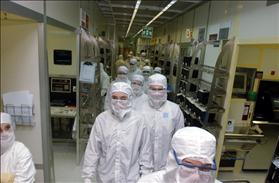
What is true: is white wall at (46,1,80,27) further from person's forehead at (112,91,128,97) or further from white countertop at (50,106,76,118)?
white countertop at (50,106,76,118)

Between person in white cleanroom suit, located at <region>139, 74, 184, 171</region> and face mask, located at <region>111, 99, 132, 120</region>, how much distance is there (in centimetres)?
56

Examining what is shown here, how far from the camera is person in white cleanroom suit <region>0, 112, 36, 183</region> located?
1.01m

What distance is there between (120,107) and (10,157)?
1030 mm

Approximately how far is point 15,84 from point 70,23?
1.54 m

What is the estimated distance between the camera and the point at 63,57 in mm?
2902

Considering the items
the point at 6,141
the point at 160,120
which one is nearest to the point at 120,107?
the point at 160,120

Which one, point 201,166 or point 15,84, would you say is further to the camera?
point 15,84

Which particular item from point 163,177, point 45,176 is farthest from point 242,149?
point 45,176

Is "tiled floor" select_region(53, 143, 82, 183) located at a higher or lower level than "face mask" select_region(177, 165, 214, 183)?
lower

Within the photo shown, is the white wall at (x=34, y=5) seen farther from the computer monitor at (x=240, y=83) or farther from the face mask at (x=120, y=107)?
the computer monitor at (x=240, y=83)

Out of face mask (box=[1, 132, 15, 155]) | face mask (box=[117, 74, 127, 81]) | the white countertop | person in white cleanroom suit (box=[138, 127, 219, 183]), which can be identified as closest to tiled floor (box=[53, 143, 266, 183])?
the white countertop

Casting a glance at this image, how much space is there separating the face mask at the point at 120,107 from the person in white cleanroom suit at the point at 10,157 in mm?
895

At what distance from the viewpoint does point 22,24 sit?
1383 millimetres

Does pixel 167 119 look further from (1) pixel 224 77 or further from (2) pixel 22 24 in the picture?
(2) pixel 22 24
